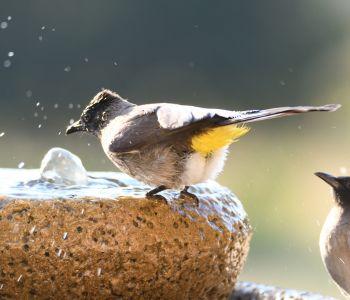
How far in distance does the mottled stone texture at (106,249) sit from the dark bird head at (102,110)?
2.67 feet

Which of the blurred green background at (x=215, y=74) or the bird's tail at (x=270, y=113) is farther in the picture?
the blurred green background at (x=215, y=74)

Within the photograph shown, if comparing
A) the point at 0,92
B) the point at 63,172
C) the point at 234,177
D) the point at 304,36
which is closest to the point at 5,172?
the point at 63,172

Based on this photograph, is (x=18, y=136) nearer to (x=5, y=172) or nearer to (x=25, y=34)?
(x=25, y=34)

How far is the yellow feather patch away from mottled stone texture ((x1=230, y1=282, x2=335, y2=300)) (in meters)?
0.71

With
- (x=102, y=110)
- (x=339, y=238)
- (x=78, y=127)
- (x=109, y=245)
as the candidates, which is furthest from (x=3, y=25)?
(x=109, y=245)

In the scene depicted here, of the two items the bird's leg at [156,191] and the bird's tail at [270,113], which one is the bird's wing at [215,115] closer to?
the bird's tail at [270,113]

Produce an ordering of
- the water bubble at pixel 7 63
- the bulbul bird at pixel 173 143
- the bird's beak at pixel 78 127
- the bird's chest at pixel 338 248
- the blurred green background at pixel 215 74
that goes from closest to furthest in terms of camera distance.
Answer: the bulbul bird at pixel 173 143 → the bird's chest at pixel 338 248 → the bird's beak at pixel 78 127 → the blurred green background at pixel 215 74 → the water bubble at pixel 7 63

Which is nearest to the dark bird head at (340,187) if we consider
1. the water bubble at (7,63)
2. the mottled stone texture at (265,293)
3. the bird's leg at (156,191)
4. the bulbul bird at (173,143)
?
the mottled stone texture at (265,293)

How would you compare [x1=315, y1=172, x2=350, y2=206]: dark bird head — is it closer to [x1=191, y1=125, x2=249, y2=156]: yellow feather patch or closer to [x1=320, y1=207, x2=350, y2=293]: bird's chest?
[x1=320, y1=207, x2=350, y2=293]: bird's chest

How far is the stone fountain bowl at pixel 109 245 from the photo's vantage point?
3.54 m

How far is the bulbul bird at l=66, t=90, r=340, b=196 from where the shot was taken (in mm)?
3850

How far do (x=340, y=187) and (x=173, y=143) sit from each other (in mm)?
1248

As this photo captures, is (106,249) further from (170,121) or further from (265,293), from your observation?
(265,293)

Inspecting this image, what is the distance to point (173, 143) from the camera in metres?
4.01
